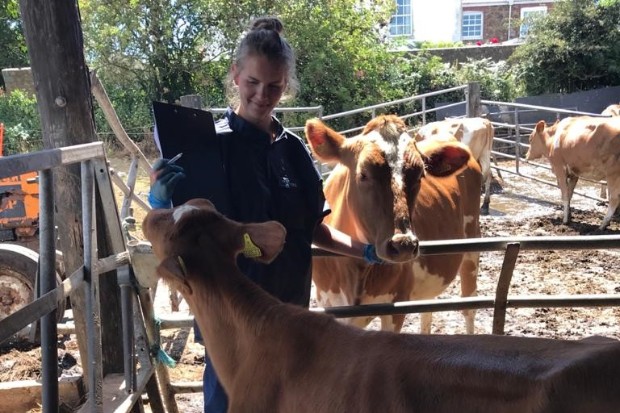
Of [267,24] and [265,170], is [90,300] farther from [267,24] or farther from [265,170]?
[267,24]

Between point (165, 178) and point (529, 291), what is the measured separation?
19.2 feet

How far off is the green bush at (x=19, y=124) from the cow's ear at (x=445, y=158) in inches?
646

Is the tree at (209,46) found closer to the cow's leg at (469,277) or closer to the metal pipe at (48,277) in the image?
the cow's leg at (469,277)

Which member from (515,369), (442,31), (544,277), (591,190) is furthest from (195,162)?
(442,31)

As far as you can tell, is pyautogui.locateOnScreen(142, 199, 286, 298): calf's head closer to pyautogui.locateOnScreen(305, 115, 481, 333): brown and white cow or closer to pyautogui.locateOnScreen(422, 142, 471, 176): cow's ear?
pyautogui.locateOnScreen(305, 115, 481, 333): brown and white cow

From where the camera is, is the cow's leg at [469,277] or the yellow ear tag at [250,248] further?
the cow's leg at [469,277]

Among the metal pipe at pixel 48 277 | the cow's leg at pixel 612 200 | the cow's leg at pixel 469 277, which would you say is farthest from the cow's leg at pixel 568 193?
the metal pipe at pixel 48 277

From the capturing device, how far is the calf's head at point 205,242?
2.12 metres

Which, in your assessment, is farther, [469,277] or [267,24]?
[469,277]

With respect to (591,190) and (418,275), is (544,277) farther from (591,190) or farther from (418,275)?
(591,190)

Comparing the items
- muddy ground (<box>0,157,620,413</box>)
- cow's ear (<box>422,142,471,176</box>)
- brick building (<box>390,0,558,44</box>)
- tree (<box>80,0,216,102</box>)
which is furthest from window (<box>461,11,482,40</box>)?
cow's ear (<box>422,142,471,176</box>)

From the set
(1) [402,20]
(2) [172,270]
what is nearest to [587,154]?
(2) [172,270]

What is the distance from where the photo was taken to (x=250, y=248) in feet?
6.93

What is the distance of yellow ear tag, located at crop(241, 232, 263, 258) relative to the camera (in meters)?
2.11
